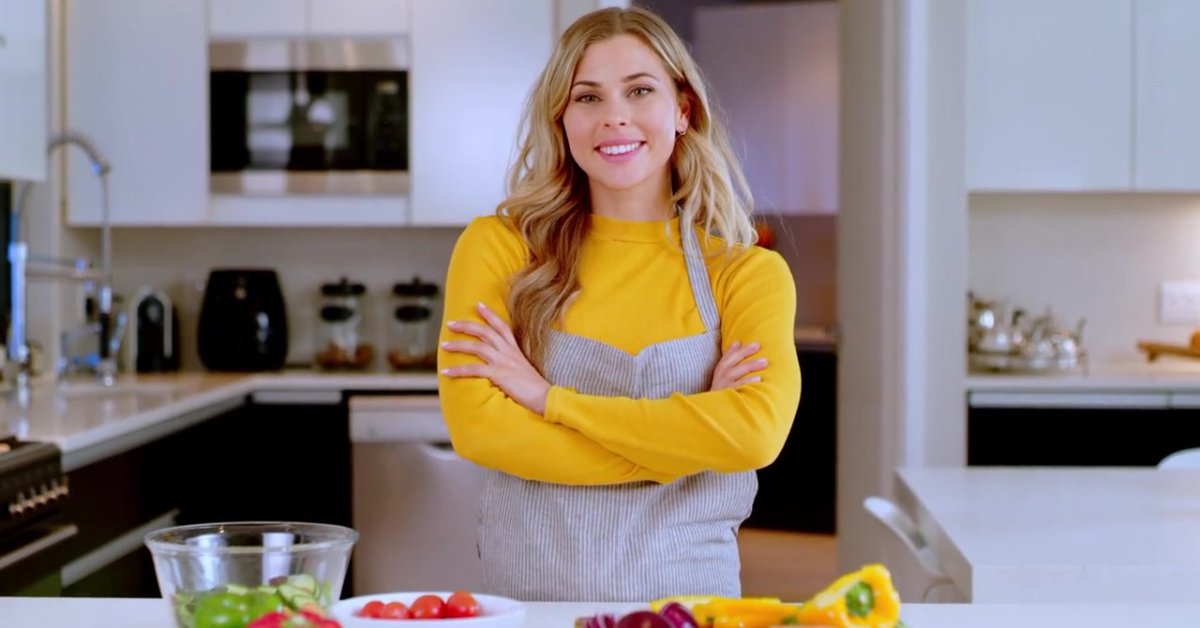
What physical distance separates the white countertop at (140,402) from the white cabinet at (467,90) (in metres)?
0.60

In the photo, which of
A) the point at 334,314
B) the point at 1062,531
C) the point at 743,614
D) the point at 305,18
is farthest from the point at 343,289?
the point at 743,614

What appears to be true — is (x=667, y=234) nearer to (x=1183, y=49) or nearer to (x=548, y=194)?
(x=548, y=194)

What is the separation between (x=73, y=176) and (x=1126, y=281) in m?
3.34

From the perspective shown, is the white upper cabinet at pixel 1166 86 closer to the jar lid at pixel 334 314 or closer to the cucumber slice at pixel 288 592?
the jar lid at pixel 334 314

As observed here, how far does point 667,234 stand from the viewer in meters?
1.90

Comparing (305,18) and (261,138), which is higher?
(305,18)

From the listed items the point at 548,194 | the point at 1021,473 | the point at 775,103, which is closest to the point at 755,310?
the point at 548,194

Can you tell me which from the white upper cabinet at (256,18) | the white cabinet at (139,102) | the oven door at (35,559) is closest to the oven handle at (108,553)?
the oven door at (35,559)

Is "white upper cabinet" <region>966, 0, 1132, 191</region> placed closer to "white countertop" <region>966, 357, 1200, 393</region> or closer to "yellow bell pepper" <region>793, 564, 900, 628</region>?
"white countertop" <region>966, 357, 1200, 393</region>

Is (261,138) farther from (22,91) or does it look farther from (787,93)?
(787,93)

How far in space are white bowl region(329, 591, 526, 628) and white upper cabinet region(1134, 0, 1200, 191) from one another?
3.45 m

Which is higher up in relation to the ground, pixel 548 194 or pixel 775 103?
pixel 775 103

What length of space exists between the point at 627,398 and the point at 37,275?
8.83ft

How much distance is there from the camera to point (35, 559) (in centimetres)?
262
